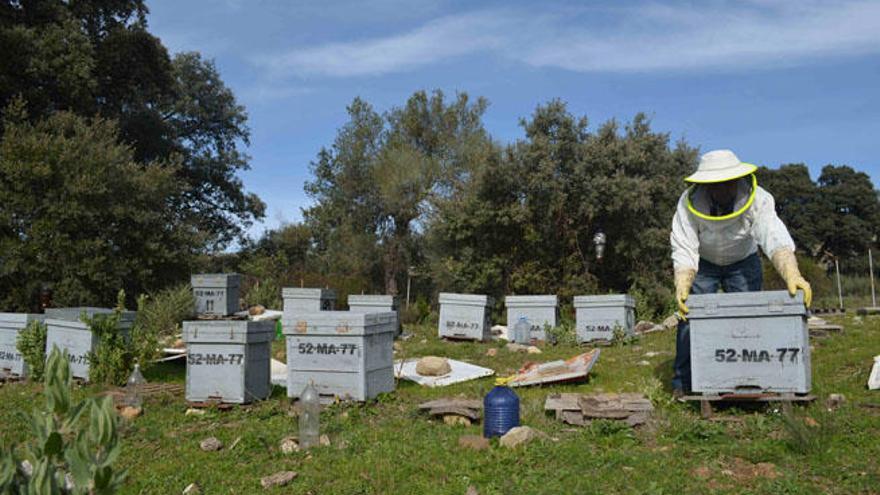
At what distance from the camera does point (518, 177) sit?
64.6 ft

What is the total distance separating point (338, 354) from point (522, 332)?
289 inches

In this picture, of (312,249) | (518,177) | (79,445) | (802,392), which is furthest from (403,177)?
(79,445)

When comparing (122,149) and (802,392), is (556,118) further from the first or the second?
(802,392)

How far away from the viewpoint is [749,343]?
5805 millimetres

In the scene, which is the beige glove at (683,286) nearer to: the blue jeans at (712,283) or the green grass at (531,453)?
the blue jeans at (712,283)

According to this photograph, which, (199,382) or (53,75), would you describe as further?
(53,75)

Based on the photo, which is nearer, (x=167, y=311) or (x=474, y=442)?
(x=474, y=442)

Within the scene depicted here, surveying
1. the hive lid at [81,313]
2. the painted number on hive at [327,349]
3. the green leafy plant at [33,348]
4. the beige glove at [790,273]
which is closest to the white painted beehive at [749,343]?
the beige glove at [790,273]

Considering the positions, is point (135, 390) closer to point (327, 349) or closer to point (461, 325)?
point (327, 349)

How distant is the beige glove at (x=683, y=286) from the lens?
629 cm

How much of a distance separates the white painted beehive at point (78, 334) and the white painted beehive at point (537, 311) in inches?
305

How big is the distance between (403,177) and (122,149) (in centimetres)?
1545

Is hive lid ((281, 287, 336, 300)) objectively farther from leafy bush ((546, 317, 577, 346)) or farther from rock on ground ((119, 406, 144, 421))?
rock on ground ((119, 406, 144, 421))

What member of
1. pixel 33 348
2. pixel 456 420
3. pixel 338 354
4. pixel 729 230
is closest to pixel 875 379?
pixel 729 230
